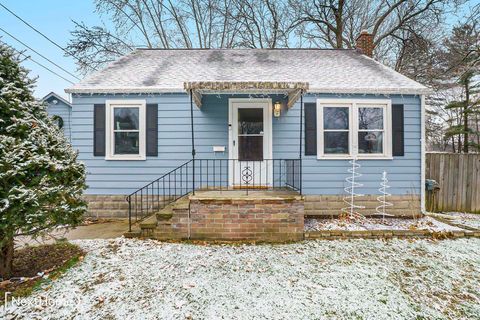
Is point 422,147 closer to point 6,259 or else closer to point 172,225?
point 172,225

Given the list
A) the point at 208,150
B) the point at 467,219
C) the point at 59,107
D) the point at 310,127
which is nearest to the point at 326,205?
the point at 310,127

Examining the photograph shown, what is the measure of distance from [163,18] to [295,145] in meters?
11.6

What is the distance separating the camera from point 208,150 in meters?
5.71

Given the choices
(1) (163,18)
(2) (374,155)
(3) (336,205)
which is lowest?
(3) (336,205)

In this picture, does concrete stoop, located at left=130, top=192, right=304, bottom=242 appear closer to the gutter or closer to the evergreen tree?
the evergreen tree

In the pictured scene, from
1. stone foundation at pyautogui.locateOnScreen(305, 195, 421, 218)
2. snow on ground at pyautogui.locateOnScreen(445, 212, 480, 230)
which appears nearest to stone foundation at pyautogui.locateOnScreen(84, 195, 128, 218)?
stone foundation at pyautogui.locateOnScreen(305, 195, 421, 218)

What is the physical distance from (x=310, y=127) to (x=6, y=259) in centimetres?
573

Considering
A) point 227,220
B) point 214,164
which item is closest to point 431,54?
point 214,164

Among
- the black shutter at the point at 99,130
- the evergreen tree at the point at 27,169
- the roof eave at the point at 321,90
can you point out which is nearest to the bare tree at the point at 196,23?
the roof eave at the point at 321,90

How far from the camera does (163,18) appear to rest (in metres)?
12.7

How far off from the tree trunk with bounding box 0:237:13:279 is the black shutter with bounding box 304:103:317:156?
17.8 ft

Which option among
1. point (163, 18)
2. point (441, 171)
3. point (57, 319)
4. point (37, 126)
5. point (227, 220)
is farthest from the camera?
point (163, 18)

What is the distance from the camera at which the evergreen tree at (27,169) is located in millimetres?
2688

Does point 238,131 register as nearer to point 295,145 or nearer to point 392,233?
point 295,145
